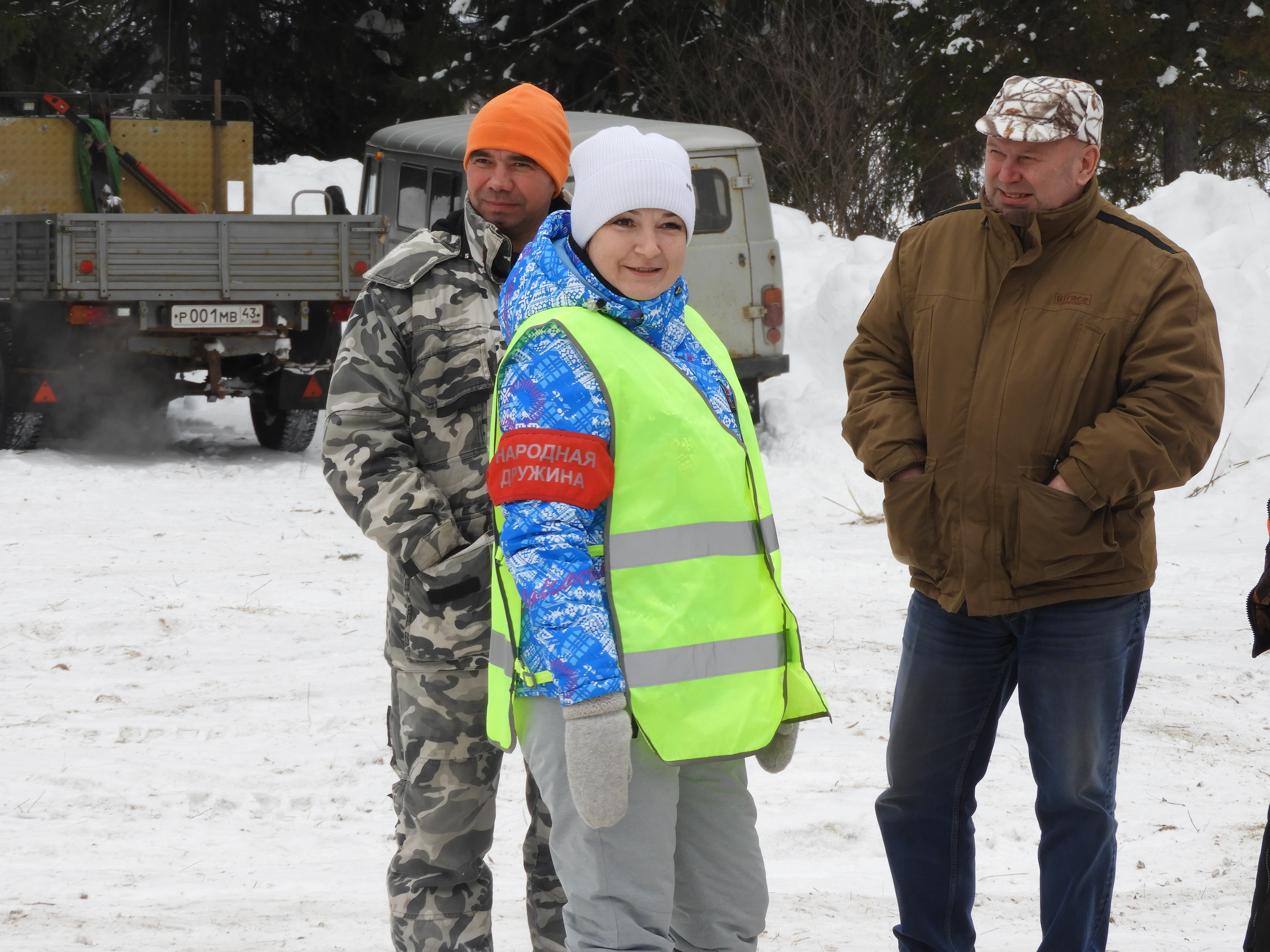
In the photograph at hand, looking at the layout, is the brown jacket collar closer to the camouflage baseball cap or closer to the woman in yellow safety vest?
the camouflage baseball cap

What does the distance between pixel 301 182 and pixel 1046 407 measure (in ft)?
53.6

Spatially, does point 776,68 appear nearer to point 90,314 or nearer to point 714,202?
point 714,202

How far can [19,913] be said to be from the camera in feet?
11.4

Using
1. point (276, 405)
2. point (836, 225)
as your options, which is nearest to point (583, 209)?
point (276, 405)

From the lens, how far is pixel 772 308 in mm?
10594

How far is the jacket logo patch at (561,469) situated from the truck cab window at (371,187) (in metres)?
9.47

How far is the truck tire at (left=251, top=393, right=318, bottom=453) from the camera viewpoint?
34.8 ft

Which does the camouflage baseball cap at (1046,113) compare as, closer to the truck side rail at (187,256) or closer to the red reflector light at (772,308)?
the truck side rail at (187,256)

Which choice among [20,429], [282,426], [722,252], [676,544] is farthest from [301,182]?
[676,544]

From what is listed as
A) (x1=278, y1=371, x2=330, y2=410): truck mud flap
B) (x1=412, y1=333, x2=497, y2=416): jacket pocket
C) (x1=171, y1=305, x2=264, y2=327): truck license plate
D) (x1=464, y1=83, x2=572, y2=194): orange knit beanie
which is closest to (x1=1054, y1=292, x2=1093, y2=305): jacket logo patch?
(x1=464, y1=83, x2=572, y2=194): orange knit beanie

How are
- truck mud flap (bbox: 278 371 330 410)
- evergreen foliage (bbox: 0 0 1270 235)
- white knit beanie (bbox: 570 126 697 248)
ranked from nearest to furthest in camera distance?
white knit beanie (bbox: 570 126 697 248) → truck mud flap (bbox: 278 371 330 410) → evergreen foliage (bbox: 0 0 1270 235)

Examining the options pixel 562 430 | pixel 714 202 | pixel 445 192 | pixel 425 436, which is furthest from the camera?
pixel 714 202

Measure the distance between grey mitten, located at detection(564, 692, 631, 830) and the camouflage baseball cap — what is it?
1413 millimetres

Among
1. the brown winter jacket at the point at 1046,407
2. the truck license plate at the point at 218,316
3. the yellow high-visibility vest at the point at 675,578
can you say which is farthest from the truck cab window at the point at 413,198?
the yellow high-visibility vest at the point at 675,578
